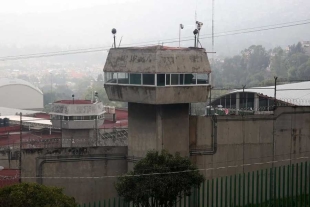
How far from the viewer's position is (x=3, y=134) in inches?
1592

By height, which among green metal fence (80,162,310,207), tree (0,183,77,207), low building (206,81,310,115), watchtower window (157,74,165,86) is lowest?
green metal fence (80,162,310,207)

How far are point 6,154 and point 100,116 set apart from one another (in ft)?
50.3

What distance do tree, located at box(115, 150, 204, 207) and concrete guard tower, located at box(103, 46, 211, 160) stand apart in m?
2.96

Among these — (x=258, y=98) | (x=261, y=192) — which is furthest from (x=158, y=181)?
(x=258, y=98)

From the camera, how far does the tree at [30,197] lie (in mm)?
16141

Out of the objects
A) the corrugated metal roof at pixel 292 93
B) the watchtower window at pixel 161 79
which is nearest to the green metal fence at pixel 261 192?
the watchtower window at pixel 161 79

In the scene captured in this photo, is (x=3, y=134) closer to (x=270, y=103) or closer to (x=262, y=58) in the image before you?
(x=270, y=103)

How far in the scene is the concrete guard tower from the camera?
74.7ft

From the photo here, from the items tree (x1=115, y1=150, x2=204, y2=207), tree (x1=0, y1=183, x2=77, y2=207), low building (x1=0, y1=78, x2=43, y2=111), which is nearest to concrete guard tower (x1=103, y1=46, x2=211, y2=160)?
tree (x1=115, y1=150, x2=204, y2=207)

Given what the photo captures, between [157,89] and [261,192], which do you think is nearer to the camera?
[261,192]

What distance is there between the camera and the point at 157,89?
22.5 metres

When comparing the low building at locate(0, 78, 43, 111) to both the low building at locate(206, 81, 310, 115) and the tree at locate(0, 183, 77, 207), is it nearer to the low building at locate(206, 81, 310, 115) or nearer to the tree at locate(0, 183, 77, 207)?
the low building at locate(206, 81, 310, 115)

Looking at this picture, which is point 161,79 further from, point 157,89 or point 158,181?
point 158,181

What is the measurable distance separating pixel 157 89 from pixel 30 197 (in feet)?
25.6
